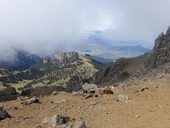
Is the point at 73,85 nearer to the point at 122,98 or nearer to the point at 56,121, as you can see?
the point at 122,98

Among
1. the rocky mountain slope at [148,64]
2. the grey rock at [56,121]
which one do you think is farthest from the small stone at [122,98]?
the rocky mountain slope at [148,64]

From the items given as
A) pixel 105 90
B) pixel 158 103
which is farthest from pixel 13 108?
pixel 158 103

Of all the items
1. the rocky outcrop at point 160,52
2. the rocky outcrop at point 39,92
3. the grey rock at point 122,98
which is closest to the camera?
the grey rock at point 122,98

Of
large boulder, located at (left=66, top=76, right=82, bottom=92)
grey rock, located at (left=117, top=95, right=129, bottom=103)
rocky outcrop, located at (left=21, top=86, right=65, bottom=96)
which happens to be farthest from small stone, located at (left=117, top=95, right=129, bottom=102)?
large boulder, located at (left=66, top=76, right=82, bottom=92)

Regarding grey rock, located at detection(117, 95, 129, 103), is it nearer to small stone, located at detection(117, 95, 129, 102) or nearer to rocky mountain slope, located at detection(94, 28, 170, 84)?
small stone, located at detection(117, 95, 129, 102)

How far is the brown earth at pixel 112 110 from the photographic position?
77.1ft

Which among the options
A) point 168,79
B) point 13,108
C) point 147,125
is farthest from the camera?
point 168,79

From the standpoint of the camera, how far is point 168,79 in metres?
38.4

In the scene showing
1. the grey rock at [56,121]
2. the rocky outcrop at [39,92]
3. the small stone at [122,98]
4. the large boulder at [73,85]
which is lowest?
the large boulder at [73,85]

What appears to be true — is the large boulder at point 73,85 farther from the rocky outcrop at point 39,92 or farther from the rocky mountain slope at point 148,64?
the rocky outcrop at point 39,92

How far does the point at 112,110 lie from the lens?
87.9 feet

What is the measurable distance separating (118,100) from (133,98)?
1.13 m

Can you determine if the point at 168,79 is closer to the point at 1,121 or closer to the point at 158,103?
the point at 158,103

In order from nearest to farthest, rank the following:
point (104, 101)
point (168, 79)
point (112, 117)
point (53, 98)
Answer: point (112, 117), point (104, 101), point (53, 98), point (168, 79)
